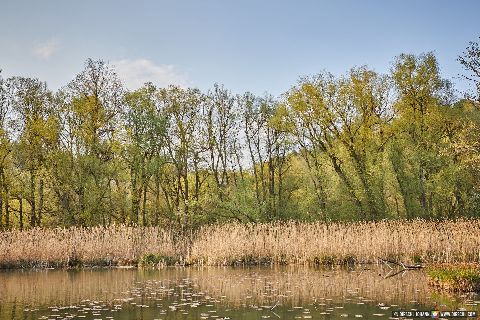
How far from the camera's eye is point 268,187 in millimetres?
39250

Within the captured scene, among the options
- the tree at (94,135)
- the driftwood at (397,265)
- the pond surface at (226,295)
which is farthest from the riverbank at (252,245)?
the tree at (94,135)

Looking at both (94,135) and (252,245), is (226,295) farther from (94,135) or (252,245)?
(94,135)

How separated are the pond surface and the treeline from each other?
1290 centimetres

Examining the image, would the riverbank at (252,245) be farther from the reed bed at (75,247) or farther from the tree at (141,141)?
the tree at (141,141)

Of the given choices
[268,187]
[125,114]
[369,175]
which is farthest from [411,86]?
[125,114]

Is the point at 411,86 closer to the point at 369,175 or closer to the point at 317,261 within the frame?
the point at 369,175

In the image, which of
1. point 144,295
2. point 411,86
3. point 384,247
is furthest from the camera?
point 411,86

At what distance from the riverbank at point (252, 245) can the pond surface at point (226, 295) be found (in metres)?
1.94

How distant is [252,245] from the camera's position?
78.3 feet

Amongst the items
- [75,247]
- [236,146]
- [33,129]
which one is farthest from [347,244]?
[33,129]

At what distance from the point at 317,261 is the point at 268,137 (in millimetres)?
16286

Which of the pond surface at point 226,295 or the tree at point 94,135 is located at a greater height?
the tree at point 94,135

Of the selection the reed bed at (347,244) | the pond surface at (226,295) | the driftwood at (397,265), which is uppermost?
the reed bed at (347,244)

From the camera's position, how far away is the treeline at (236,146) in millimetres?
31984
